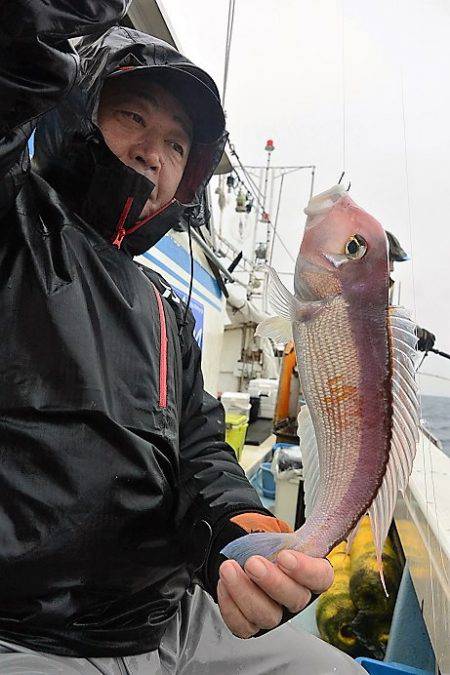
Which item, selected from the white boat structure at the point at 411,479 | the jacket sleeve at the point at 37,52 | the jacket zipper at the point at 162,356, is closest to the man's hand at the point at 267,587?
the jacket zipper at the point at 162,356

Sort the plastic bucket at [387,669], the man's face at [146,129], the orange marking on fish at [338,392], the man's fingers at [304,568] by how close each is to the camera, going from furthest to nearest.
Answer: the plastic bucket at [387,669] < the man's face at [146,129] < the orange marking on fish at [338,392] < the man's fingers at [304,568]

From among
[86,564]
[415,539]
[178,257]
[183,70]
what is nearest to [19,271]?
[86,564]

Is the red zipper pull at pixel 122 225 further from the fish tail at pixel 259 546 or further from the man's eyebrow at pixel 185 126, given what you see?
the fish tail at pixel 259 546

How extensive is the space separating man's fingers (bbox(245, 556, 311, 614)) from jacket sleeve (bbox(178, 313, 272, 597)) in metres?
0.38

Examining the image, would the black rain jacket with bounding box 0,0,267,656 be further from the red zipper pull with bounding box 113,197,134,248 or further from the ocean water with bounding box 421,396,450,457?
the ocean water with bounding box 421,396,450,457

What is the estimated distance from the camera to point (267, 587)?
1.03 meters

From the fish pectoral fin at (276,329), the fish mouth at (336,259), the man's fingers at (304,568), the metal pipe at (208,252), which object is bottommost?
the man's fingers at (304,568)

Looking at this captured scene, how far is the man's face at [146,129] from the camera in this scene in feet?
5.74

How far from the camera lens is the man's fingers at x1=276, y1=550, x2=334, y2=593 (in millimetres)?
1013

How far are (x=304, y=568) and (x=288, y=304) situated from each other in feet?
1.89

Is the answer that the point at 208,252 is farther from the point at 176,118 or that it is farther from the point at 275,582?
the point at 275,582

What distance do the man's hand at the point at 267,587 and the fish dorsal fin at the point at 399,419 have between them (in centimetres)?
16

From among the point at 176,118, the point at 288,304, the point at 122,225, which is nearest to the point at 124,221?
the point at 122,225

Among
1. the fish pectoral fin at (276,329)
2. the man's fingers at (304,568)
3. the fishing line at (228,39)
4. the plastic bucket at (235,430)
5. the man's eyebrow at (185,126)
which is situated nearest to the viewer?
the man's fingers at (304,568)
